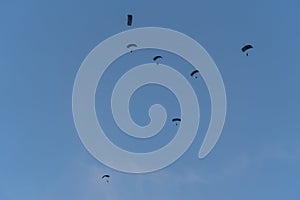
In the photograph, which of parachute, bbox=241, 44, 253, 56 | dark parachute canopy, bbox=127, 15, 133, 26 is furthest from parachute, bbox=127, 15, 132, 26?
parachute, bbox=241, 44, 253, 56

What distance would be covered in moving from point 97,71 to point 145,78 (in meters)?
1.74

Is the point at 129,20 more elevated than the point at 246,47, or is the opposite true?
the point at 129,20

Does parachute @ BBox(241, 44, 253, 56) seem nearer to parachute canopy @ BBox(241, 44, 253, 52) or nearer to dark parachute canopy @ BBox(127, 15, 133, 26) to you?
parachute canopy @ BBox(241, 44, 253, 52)

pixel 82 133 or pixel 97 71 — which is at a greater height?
pixel 97 71

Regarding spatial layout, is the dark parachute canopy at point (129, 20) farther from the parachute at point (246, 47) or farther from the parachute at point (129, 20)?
the parachute at point (246, 47)

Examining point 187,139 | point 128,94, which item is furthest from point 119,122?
point 187,139

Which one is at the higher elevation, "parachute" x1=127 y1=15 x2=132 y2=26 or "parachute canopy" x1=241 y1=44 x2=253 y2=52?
"parachute" x1=127 y1=15 x2=132 y2=26

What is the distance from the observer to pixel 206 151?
15.2 meters

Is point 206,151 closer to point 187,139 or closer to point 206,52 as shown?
point 187,139

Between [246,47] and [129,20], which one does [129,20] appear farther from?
[246,47]

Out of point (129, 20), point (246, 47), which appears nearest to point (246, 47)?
point (246, 47)

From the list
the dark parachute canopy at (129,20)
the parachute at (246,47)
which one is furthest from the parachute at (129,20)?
the parachute at (246,47)

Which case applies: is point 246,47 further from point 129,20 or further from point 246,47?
point 129,20

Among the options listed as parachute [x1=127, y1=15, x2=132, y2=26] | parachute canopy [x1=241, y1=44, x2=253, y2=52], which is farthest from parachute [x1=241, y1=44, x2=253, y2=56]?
parachute [x1=127, y1=15, x2=132, y2=26]
